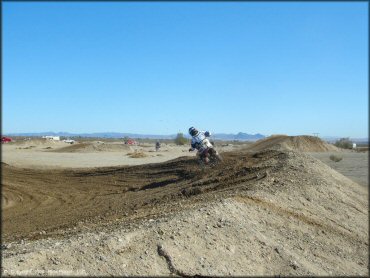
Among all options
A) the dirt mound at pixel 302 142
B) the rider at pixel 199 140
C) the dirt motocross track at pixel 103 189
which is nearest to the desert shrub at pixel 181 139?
the dirt mound at pixel 302 142

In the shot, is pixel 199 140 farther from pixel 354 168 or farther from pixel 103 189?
pixel 354 168

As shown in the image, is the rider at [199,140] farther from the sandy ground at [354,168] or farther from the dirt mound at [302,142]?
the dirt mound at [302,142]

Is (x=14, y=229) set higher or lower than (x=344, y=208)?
lower

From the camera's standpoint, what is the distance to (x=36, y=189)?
23.9 meters

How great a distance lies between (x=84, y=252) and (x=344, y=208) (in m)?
8.40

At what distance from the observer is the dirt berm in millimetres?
7395

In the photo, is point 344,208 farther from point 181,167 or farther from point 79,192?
point 79,192

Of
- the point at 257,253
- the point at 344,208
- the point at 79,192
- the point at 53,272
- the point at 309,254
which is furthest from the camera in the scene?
the point at 79,192

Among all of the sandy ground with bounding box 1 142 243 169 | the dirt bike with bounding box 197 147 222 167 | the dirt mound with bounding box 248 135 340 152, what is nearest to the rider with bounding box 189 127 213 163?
the dirt bike with bounding box 197 147 222 167

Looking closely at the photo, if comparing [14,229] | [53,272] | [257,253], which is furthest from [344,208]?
[14,229]

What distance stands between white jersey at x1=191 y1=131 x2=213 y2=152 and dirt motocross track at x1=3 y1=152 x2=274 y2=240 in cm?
116

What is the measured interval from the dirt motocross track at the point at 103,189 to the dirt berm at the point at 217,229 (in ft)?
0.33

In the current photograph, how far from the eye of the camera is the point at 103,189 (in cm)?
2208

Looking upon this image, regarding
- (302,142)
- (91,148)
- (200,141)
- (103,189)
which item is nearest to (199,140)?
(200,141)
